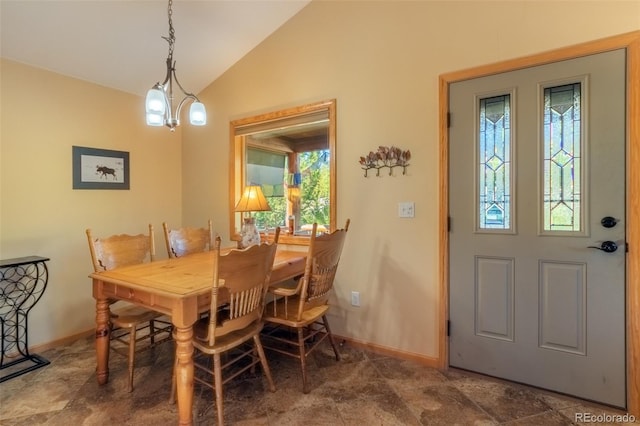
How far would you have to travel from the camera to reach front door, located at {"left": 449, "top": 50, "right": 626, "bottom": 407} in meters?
1.83

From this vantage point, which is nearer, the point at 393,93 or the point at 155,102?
the point at 155,102

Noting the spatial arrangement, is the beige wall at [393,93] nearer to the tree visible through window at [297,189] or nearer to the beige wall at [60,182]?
the tree visible through window at [297,189]

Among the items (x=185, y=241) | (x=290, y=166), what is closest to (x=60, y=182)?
(x=185, y=241)

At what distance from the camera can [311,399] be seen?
1.95m

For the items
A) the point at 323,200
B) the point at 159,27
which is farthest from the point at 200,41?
the point at 323,200

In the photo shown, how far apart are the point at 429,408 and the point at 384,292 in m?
0.85

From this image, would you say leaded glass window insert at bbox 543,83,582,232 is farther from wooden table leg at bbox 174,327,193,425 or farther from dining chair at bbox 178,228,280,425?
wooden table leg at bbox 174,327,193,425

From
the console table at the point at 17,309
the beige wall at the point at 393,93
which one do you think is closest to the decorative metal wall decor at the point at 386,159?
the beige wall at the point at 393,93

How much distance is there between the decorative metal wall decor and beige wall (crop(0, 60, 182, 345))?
239 centimetres

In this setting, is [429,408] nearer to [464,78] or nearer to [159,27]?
[464,78]

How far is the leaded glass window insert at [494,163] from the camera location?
2.10 metres

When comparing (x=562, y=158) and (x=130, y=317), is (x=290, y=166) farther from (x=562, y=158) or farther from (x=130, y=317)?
(x=562, y=158)

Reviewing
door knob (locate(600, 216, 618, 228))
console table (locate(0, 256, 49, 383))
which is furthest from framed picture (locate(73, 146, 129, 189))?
door knob (locate(600, 216, 618, 228))

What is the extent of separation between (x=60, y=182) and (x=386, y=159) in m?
2.79
